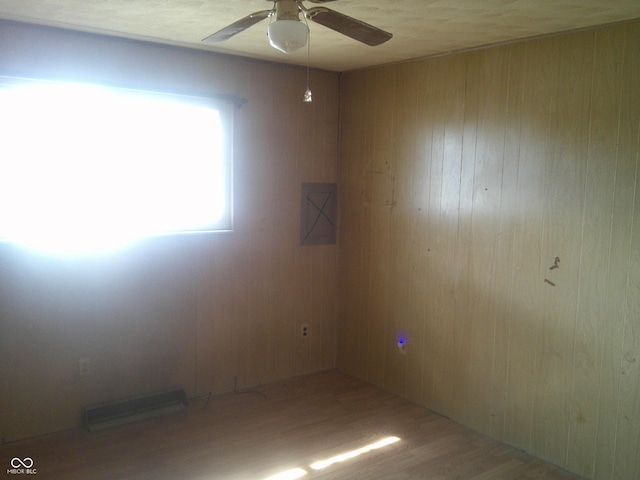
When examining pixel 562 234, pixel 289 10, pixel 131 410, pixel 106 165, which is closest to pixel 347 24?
pixel 289 10

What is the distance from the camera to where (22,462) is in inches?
123

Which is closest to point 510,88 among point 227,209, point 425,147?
point 425,147

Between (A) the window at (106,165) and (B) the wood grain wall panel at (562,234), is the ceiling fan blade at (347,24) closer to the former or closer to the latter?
(B) the wood grain wall panel at (562,234)

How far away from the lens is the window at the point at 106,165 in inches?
130

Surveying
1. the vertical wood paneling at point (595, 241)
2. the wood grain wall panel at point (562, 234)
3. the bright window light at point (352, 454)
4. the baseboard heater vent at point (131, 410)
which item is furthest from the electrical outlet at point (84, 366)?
the vertical wood paneling at point (595, 241)

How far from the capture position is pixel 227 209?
4145 mm

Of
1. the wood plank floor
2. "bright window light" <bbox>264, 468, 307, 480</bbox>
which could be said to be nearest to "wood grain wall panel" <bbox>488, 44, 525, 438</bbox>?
the wood plank floor

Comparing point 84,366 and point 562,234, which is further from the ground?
point 562,234

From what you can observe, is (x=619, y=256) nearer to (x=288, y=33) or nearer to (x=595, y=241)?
(x=595, y=241)

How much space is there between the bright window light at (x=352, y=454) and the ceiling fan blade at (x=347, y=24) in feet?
7.70

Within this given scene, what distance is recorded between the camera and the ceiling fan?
203cm

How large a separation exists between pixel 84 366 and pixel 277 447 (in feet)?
4.53

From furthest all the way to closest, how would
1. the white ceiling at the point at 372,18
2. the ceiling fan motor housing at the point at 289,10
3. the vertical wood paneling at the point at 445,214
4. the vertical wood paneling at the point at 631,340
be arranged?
the vertical wood paneling at the point at 445,214 < the vertical wood paneling at the point at 631,340 < the white ceiling at the point at 372,18 < the ceiling fan motor housing at the point at 289,10

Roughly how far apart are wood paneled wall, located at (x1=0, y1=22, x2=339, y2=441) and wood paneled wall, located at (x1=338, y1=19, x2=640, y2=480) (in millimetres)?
483
